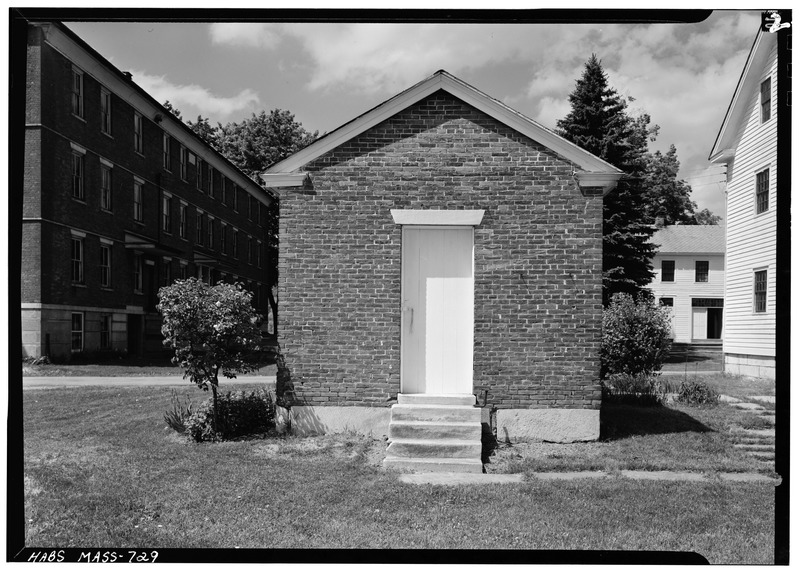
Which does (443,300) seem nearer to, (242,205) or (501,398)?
(501,398)

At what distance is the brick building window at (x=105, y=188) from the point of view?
21.8 meters

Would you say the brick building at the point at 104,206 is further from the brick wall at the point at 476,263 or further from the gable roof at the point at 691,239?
the gable roof at the point at 691,239

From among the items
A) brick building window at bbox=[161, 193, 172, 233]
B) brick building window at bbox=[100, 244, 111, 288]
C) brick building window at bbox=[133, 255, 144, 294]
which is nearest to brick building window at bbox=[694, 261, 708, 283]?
brick building window at bbox=[161, 193, 172, 233]

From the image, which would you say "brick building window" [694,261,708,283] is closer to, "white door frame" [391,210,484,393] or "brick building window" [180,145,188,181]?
"brick building window" [180,145,188,181]

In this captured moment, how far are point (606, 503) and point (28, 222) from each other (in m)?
17.8

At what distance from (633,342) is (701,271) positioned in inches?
1257

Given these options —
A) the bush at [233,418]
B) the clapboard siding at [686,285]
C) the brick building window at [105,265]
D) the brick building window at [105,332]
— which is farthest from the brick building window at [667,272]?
the bush at [233,418]

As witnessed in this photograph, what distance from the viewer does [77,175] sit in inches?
797

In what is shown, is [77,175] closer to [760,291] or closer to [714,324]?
[760,291]

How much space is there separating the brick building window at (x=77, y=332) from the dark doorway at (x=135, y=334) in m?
3.64

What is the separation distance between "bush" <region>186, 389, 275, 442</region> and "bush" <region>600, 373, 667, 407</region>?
658 cm

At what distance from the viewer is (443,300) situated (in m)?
8.80

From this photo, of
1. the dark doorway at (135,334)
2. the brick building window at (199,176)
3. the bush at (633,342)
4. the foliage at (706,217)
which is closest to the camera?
the bush at (633,342)

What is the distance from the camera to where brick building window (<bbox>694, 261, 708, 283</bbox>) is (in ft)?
136
